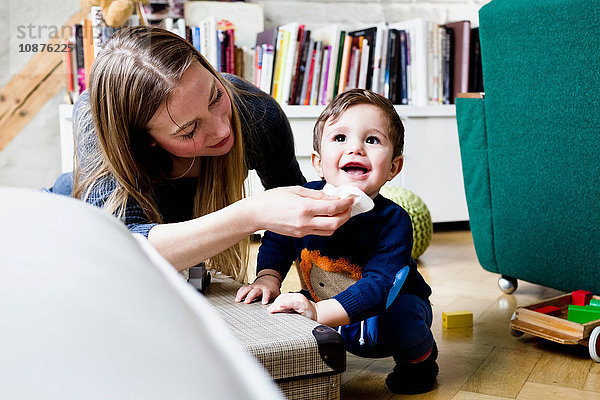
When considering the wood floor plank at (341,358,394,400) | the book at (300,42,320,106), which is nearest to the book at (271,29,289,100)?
the book at (300,42,320,106)

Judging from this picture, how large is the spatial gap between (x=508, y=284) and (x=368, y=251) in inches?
29.6

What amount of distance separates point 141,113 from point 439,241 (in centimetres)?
179

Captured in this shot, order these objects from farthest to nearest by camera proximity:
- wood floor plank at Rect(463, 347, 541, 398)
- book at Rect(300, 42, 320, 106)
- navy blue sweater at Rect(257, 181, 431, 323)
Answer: book at Rect(300, 42, 320, 106)
wood floor plank at Rect(463, 347, 541, 398)
navy blue sweater at Rect(257, 181, 431, 323)

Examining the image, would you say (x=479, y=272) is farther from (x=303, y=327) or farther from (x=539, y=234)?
(x=303, y=327)

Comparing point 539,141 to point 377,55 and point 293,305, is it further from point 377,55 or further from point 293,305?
point 377,55

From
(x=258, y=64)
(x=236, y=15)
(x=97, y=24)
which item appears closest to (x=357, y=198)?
(x=97, y=24)

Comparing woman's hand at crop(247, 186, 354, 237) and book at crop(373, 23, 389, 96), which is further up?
book at crop(373, 23, 389, 96)

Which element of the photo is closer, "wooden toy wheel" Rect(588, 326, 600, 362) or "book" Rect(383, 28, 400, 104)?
"wooden toy wheel" Rect(588, 326, 600, 362)

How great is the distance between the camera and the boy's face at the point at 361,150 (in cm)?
107

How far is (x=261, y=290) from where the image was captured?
1.07 metres

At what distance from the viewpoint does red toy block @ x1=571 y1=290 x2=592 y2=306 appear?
1438 millimetres

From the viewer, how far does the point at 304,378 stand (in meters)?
0.83

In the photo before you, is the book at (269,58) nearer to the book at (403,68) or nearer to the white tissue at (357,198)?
the book at (403,68)

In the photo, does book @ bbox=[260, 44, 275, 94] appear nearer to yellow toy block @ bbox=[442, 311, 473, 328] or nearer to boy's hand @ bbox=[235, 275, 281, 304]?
yellow toy block @ bbox=[442, 311, 473, 328]
